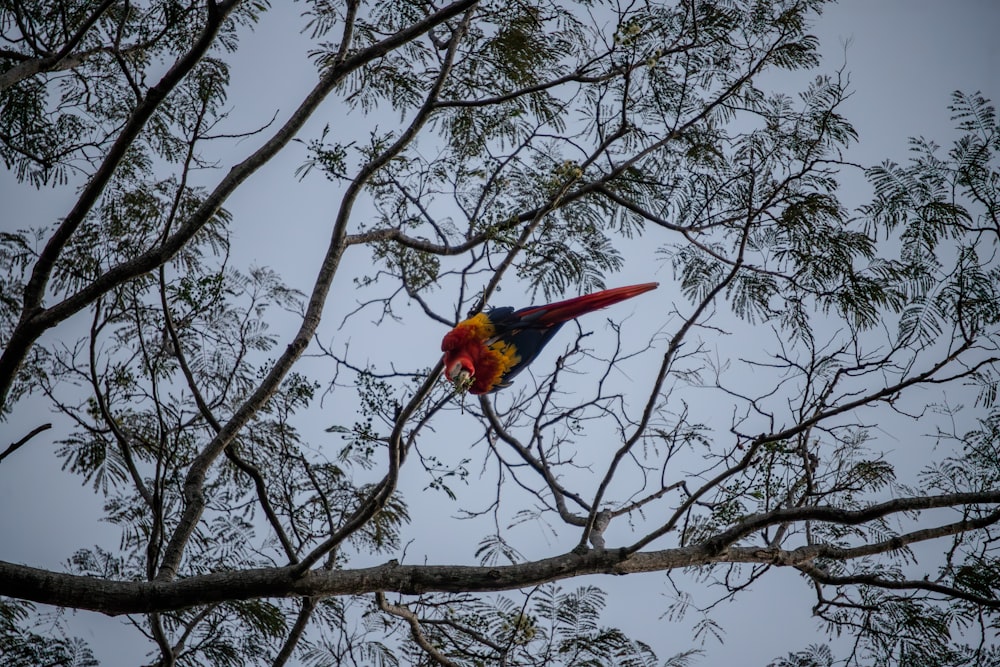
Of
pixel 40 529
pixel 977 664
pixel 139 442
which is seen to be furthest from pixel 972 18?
pixel 40 529

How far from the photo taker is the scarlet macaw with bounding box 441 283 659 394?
3.73 m

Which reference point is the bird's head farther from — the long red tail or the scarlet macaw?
the long red tail

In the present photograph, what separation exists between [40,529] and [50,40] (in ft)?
11.5

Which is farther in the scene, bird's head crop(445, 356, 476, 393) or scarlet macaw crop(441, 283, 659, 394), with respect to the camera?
scarlet macaw crop(441, 283, 659, 394)

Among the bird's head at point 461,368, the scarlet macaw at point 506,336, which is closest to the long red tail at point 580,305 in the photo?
the scarlet macaw at point 506,336

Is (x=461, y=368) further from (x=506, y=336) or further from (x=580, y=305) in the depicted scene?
(x=580, y=305)

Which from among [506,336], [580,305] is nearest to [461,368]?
[506,336]

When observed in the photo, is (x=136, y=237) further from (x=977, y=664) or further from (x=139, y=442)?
(x=977, y=664)

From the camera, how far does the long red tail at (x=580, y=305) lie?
3805mm

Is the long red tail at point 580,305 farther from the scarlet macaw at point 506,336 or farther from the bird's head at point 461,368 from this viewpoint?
the bird's head at point 461,368

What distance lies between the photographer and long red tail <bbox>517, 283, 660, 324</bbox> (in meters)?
3.80

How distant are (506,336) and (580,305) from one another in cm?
41

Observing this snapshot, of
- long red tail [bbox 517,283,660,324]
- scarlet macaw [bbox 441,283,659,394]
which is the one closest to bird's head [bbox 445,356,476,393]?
scarlet macaw [bbox 441,283,659,394]

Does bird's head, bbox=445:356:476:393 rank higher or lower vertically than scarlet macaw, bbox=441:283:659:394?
lower
